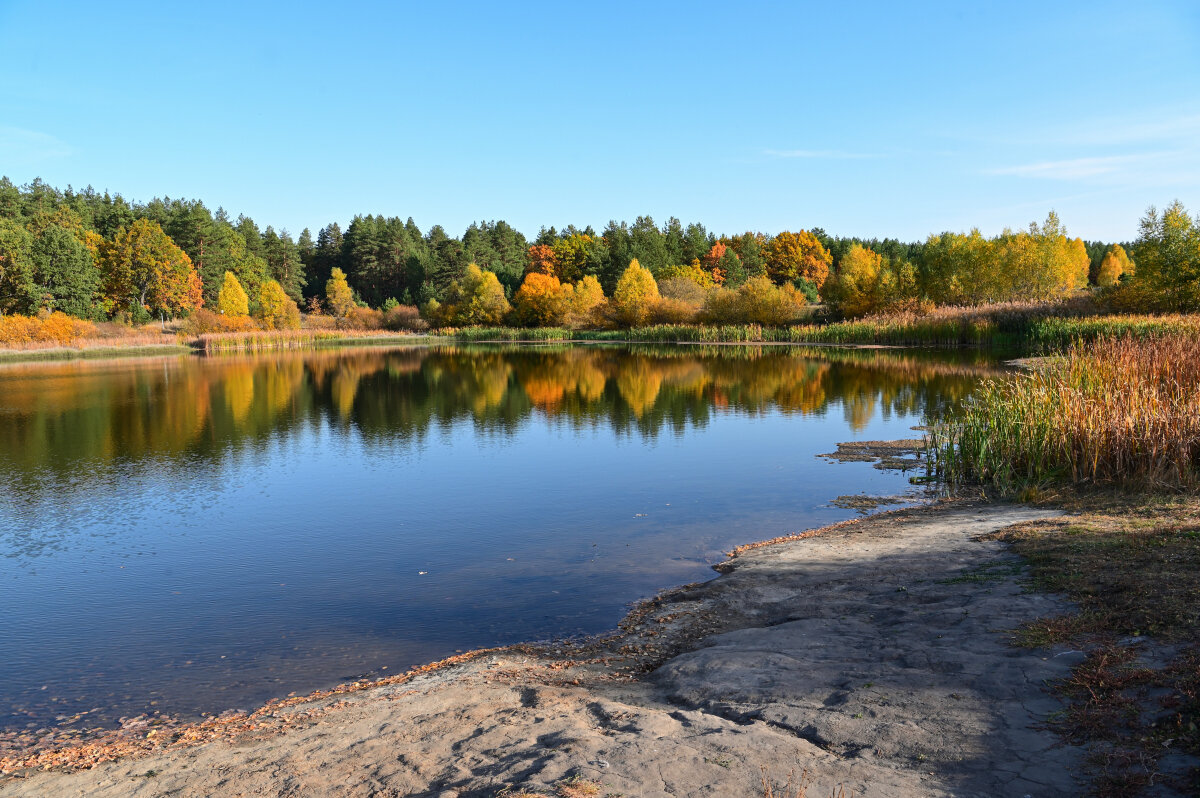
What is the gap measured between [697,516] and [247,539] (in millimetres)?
6830

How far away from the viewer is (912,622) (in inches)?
253

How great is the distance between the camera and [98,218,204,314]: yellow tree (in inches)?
2980

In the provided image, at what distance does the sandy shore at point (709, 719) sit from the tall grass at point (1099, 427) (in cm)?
465

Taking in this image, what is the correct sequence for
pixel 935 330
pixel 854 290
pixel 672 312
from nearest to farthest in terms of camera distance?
pixel 935 330, pixel 854 290, pixel 672 312

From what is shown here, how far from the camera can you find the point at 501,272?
102 meters

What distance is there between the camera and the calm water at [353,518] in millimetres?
7492

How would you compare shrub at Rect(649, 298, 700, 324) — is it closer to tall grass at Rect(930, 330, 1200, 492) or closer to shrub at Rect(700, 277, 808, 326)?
shrub at Rect(700, 277, 808, 326)

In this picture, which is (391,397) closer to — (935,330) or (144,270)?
(935,330)

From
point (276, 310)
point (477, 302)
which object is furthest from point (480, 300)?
point (276, 310)

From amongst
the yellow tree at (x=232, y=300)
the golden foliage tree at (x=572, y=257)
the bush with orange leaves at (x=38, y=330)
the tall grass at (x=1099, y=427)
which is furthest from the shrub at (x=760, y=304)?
the tall grass at (x=1099, y=427)

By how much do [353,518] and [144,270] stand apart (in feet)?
249

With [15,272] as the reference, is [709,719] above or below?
below

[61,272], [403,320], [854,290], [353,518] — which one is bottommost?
[353,518]

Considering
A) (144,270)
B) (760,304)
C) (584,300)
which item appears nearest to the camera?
(760,304)
